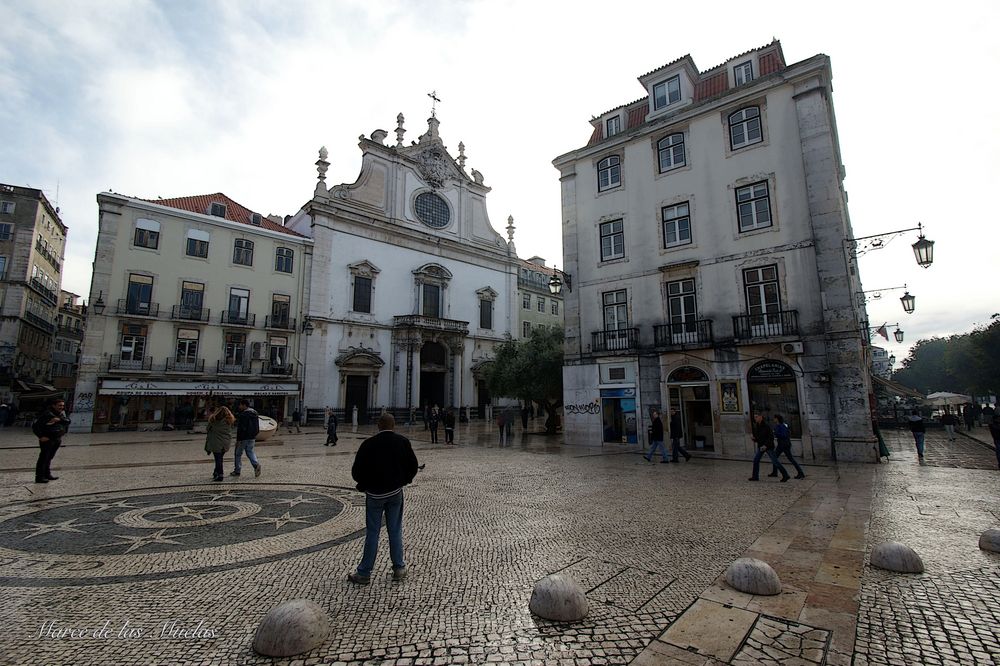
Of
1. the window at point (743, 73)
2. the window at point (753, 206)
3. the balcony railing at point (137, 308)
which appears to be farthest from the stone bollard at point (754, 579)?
the balcony railing at point (137, 308)

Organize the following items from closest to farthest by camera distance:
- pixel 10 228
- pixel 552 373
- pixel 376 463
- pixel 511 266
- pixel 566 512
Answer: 1. pixel 376 463
2. pixel 566 512
3. pixel 552 373
4. pixel 10 228
5. pixel 511 266

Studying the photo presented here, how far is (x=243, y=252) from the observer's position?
32.6 metres

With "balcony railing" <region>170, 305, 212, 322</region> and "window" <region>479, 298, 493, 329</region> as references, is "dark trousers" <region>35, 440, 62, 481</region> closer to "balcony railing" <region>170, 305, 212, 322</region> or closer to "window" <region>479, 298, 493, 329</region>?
"balcony railing" <region>170, 305, 212, 322</region>

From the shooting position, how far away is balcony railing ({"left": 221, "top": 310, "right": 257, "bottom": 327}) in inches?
1229

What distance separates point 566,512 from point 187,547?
5299mm

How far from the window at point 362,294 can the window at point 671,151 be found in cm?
2441

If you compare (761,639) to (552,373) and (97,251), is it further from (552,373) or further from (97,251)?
(97,251)

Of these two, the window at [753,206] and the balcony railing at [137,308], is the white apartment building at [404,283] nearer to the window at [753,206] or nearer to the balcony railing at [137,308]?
the balcony railing at [137,308]

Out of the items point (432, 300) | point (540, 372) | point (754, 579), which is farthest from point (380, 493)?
point (432, 300)

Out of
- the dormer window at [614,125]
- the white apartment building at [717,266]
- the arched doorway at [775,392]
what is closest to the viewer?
the white apartment building at [717,266]

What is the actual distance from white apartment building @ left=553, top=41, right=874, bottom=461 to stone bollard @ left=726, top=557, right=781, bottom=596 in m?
12.8

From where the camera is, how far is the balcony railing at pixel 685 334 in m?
17.5

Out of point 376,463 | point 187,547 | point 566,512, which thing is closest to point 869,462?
point 566,512

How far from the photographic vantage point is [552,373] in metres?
24.9
